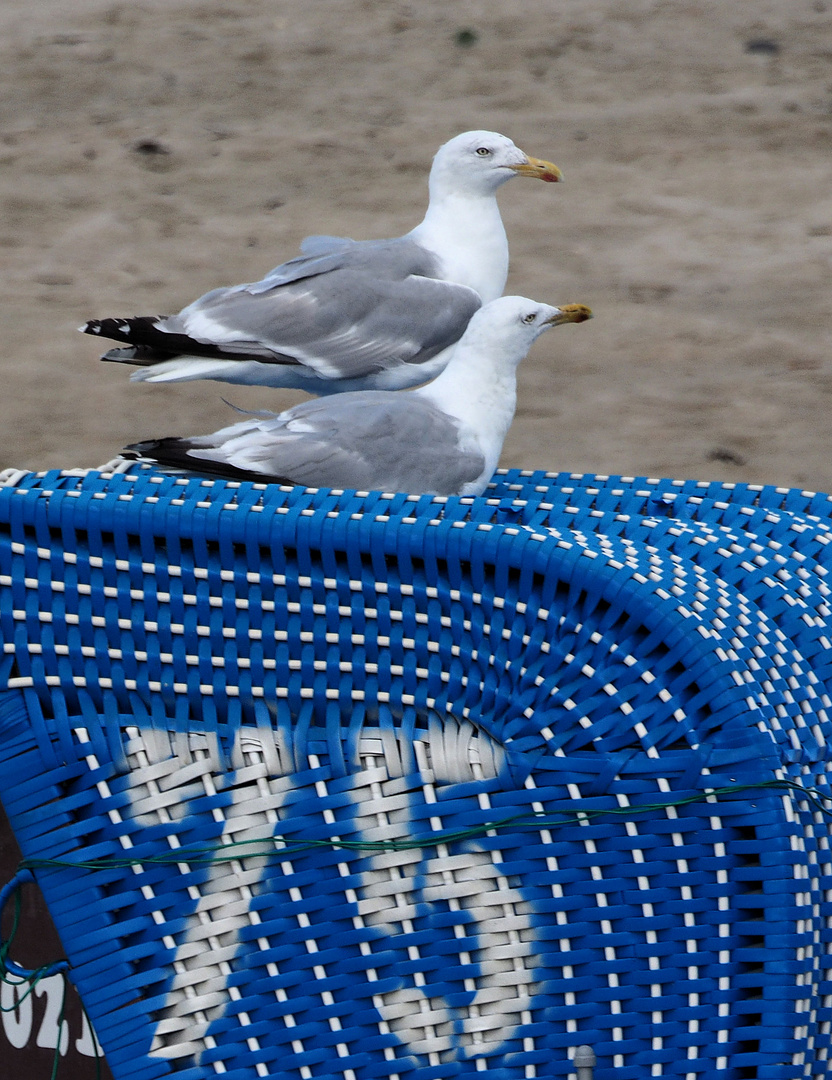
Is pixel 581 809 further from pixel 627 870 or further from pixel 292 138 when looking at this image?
pixel 292 138

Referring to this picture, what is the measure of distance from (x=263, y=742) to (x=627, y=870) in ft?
0.90

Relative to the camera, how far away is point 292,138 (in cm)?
383

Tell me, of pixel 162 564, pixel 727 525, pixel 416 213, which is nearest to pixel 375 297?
pixel 727 525

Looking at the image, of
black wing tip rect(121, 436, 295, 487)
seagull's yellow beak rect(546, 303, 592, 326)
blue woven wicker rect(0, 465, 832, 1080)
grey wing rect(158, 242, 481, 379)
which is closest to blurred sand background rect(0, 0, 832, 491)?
grey wing rect(158, 242, 481, 379)

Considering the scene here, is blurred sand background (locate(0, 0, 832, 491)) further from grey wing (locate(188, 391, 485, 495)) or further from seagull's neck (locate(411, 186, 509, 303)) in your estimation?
grey wing (locate(188, 391, 485, 495))

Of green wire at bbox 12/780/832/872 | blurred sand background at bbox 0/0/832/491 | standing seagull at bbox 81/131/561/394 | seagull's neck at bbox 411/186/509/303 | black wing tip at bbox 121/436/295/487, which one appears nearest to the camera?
green wire at bbox 12/780/832/872

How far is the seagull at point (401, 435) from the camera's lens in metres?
1.20

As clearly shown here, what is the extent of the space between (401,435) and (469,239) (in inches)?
19.8

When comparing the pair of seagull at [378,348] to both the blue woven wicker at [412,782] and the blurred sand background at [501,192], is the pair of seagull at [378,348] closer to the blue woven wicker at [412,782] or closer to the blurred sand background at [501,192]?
the blue woven wicker at [412,782]

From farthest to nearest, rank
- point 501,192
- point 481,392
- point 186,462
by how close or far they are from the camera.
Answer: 1. point 501,192
2. point 481,392
3. point 186,462

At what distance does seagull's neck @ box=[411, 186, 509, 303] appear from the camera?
1.67 metres

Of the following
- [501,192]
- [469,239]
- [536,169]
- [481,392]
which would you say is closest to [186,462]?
[481,392]

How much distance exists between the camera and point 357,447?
123cm

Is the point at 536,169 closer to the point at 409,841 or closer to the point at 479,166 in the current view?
the point at 479,166
